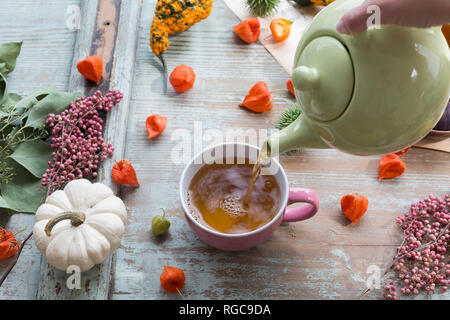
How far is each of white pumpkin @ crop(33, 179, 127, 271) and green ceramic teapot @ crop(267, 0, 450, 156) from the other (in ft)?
1.42

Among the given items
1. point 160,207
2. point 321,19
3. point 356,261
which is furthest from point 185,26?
point 356,261

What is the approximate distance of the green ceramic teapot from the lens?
49cm

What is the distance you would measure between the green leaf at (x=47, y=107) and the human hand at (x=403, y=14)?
66 cm

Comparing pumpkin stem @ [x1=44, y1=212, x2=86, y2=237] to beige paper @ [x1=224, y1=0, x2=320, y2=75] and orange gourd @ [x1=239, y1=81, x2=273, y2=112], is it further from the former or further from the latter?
beige paper @ [x1=224, y1=0, x2=320, y2=75]

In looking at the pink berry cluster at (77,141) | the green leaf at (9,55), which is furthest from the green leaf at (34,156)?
the green leaf at (9,55)

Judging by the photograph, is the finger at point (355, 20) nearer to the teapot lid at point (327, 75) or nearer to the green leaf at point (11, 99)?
the teapot lid at point (327, 75)

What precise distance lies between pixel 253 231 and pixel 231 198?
0.44ft

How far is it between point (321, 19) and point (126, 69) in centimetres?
59

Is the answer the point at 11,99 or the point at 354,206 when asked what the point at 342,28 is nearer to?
→ the point at 354,206

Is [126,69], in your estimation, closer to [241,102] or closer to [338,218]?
[241,102]

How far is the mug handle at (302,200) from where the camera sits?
2.43 feet

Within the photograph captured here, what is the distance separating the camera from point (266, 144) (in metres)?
0.71

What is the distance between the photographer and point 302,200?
0.75 metres

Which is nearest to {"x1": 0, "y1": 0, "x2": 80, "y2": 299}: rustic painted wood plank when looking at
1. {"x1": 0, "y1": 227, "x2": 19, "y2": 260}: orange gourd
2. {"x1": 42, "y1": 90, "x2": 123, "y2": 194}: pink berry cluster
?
→ {"x1": 42, "y1": 90, "x2": 123, "y2": 194}: pink berry cluster
